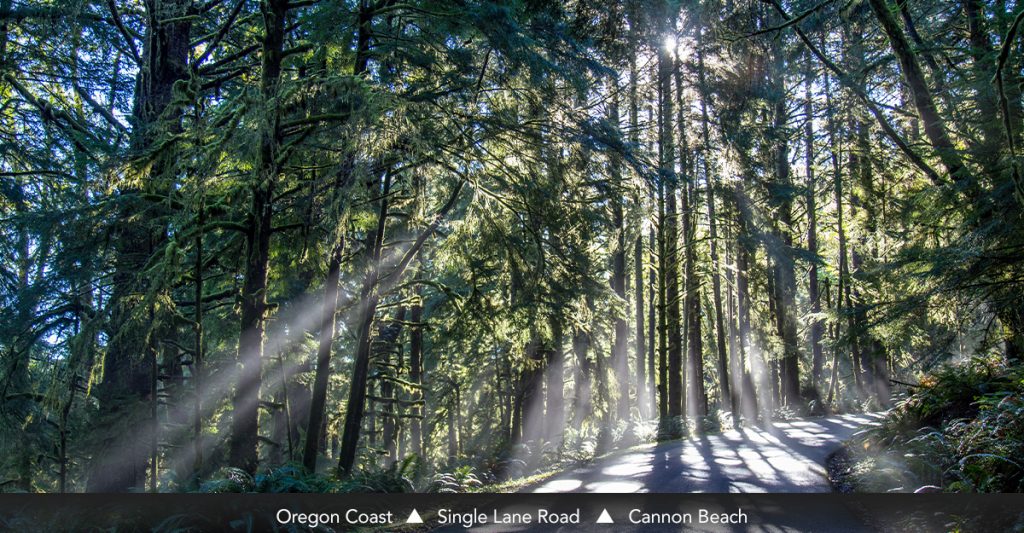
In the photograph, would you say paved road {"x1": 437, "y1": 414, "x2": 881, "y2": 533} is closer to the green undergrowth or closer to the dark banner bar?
the dark banner bar

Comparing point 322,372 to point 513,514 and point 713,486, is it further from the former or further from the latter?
point 713,486

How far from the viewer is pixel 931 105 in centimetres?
879

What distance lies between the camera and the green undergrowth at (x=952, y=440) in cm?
616

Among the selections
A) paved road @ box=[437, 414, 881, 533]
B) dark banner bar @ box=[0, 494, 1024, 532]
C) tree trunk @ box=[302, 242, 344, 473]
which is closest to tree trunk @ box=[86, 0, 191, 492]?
dark banner bar @ box=[0, 494, 1024, 532]

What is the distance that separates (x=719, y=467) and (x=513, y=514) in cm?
482

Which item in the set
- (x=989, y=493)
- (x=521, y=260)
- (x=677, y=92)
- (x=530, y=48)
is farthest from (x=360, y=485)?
(x=677, y=92)

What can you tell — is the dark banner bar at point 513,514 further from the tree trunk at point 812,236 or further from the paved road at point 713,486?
the tree trunk at point 812,236

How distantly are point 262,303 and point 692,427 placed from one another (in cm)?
1325

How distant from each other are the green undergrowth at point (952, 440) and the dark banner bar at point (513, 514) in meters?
0.47

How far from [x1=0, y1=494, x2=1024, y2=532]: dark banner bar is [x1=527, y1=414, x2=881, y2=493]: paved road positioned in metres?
1.26

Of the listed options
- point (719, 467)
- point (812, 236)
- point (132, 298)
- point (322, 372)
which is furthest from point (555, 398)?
point (812, 236)

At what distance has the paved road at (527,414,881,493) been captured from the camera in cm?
795

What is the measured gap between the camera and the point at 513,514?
5.95 metres

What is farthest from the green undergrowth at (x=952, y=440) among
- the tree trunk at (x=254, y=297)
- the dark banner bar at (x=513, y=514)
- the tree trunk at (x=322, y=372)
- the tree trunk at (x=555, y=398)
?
the tree trunk at (x=254, y=297)
